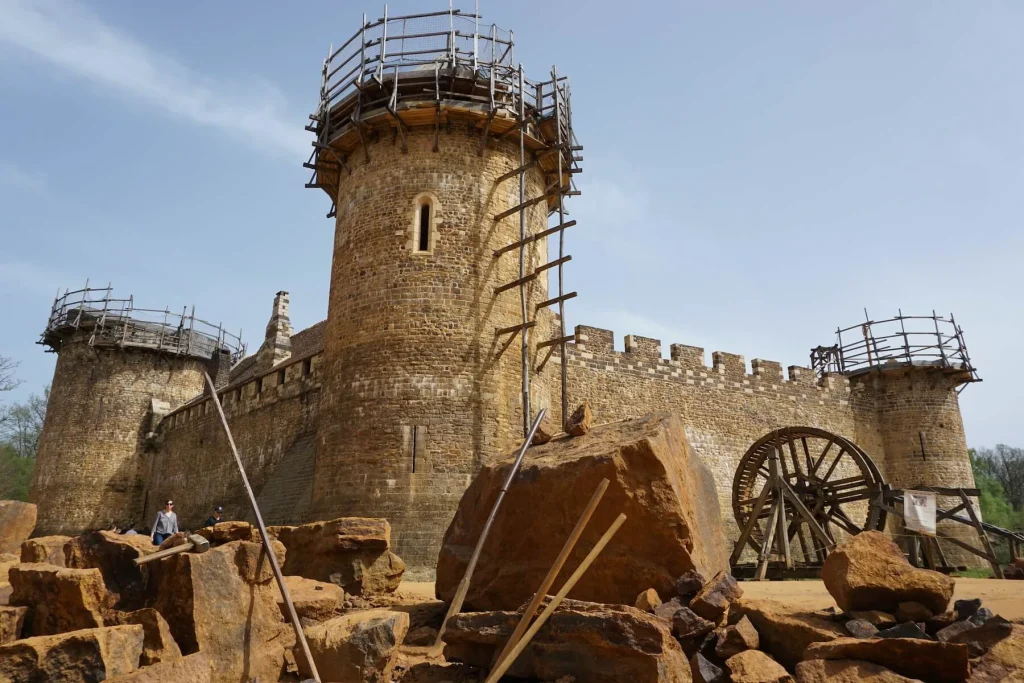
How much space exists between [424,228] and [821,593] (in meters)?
9.35

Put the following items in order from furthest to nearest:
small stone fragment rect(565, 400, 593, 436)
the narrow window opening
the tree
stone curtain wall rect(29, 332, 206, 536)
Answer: the tree, stone curtain wall rect(29, 332, 206, 536), the narrow window opening, small stone fragment rect(565, 400, 593, 436)

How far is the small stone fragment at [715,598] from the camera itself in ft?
16.4

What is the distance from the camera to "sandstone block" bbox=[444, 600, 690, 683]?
14.0 feet

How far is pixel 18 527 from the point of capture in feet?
31.1

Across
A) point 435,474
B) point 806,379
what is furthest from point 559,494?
point 806,379

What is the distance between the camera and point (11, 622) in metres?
5.29

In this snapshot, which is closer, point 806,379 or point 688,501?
point 688,501

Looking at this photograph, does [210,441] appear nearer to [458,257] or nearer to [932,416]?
[458,257]

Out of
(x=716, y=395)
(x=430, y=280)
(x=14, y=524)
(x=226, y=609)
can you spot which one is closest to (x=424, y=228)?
(x=430, y=280)

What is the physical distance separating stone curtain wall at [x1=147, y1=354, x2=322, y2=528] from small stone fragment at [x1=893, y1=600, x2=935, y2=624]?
11.0m

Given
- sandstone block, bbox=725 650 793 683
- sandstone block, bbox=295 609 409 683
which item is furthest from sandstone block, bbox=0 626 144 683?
sandstone block, bbox=725 650 793 683

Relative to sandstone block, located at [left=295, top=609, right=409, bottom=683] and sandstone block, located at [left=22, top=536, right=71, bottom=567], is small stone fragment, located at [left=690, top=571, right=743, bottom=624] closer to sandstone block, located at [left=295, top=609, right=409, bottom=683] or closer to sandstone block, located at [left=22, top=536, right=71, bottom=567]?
sandstone block, located at [left=295, top=609, right=409, bottom=683]

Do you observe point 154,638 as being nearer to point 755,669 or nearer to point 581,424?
point 755,669

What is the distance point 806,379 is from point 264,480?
634 inches
